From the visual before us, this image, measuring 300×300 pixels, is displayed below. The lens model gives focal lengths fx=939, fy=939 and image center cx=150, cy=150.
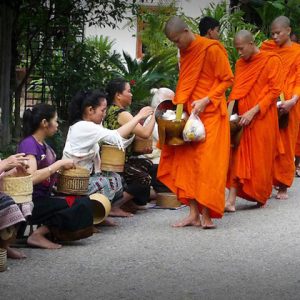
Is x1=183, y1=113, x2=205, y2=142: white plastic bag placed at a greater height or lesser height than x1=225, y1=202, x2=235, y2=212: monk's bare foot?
greater

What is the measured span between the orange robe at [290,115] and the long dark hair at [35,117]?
398 centimetres

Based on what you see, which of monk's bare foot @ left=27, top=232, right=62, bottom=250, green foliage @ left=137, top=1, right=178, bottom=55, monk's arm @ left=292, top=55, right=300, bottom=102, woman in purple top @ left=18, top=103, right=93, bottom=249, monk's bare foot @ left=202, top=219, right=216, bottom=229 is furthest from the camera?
green foliage @ left=137, top=1, right=178, bottom=55

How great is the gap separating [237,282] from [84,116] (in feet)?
7.94

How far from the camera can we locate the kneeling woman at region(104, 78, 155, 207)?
29.2 ft

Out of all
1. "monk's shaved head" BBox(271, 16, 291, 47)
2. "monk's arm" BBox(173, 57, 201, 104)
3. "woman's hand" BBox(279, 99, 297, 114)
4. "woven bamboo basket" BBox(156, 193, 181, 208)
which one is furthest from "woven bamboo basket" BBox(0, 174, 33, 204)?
"monk's shaved head" BBox(271, 16, 291, 47)

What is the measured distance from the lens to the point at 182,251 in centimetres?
756

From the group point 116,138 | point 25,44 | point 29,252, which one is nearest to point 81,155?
point 116,138

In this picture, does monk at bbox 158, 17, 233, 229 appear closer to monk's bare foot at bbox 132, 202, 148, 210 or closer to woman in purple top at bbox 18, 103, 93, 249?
monk's bare foot at bbox 132, 202, 148, 210

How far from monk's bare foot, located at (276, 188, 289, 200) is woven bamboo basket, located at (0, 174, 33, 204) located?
466cm

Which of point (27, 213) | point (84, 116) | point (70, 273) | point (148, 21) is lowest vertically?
point (70, 273)

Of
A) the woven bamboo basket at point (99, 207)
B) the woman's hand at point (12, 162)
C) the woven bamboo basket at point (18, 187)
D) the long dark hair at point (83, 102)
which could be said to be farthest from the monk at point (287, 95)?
the woman's hand at point (12, 162)

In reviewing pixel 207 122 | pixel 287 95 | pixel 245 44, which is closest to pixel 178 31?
pixel 207 122

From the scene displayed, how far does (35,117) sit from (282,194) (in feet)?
14.0

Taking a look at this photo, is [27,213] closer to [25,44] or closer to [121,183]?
[121,183]
